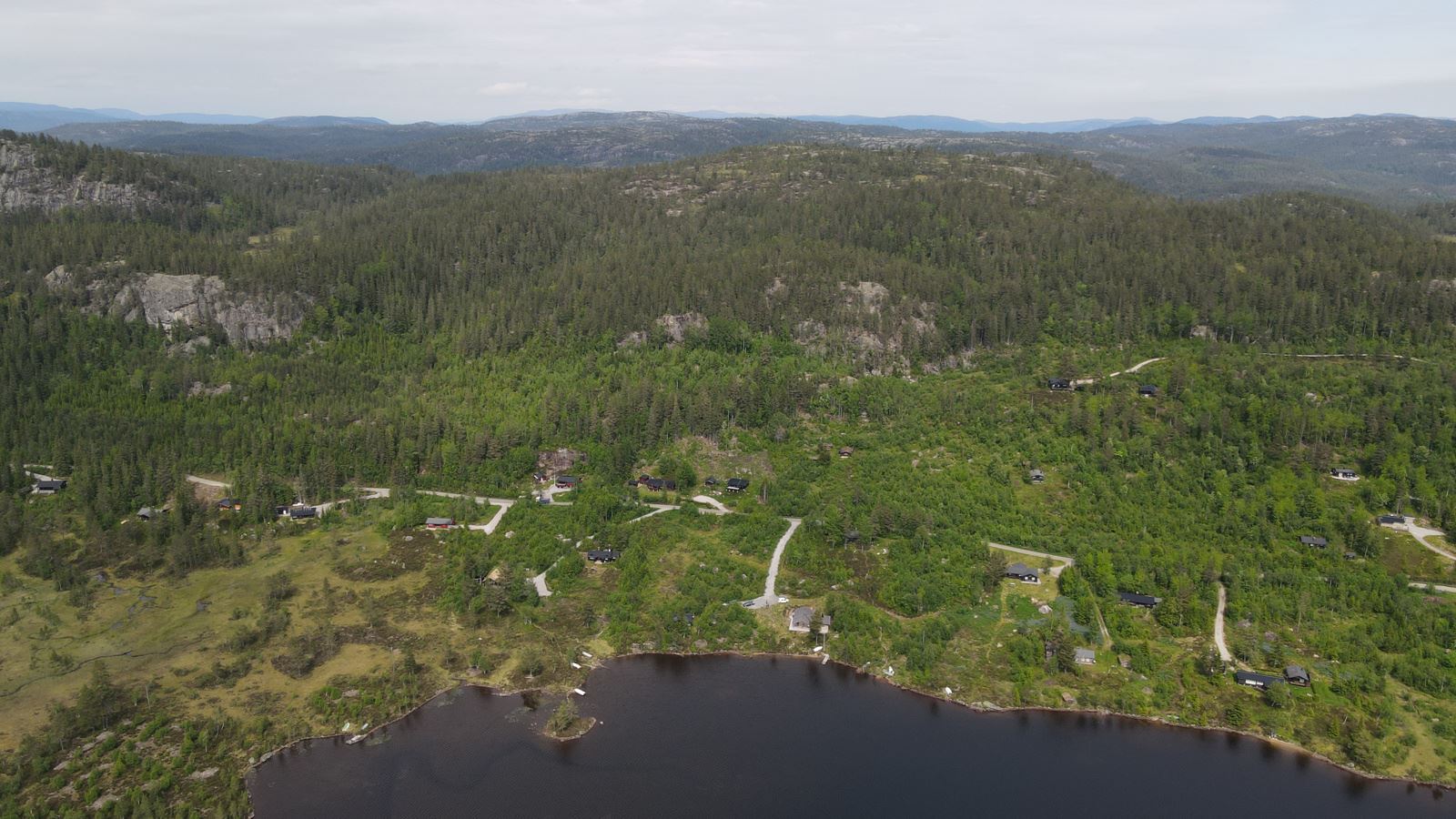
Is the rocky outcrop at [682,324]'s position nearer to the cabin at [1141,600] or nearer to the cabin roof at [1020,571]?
the cabin roof at [1020,571]

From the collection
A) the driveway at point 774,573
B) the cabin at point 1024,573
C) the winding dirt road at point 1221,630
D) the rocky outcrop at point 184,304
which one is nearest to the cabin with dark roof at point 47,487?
the rocky outcrop at point 184,304

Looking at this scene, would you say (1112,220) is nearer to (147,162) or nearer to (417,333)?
(417,333)

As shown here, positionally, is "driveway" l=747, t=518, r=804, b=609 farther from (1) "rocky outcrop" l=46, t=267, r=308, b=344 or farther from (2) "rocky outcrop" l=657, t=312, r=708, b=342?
(1) "rocky outcrop" l=46, t=267, r=308, b=344

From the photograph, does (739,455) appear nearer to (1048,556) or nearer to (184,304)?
(1048,556)

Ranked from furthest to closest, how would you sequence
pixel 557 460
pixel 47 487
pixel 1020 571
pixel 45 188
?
pixel 45 188, pixel 557 460, pixel 47 487, pixel 1020 571

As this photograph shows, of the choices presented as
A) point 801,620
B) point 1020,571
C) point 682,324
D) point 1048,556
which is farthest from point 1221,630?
point 682,324
